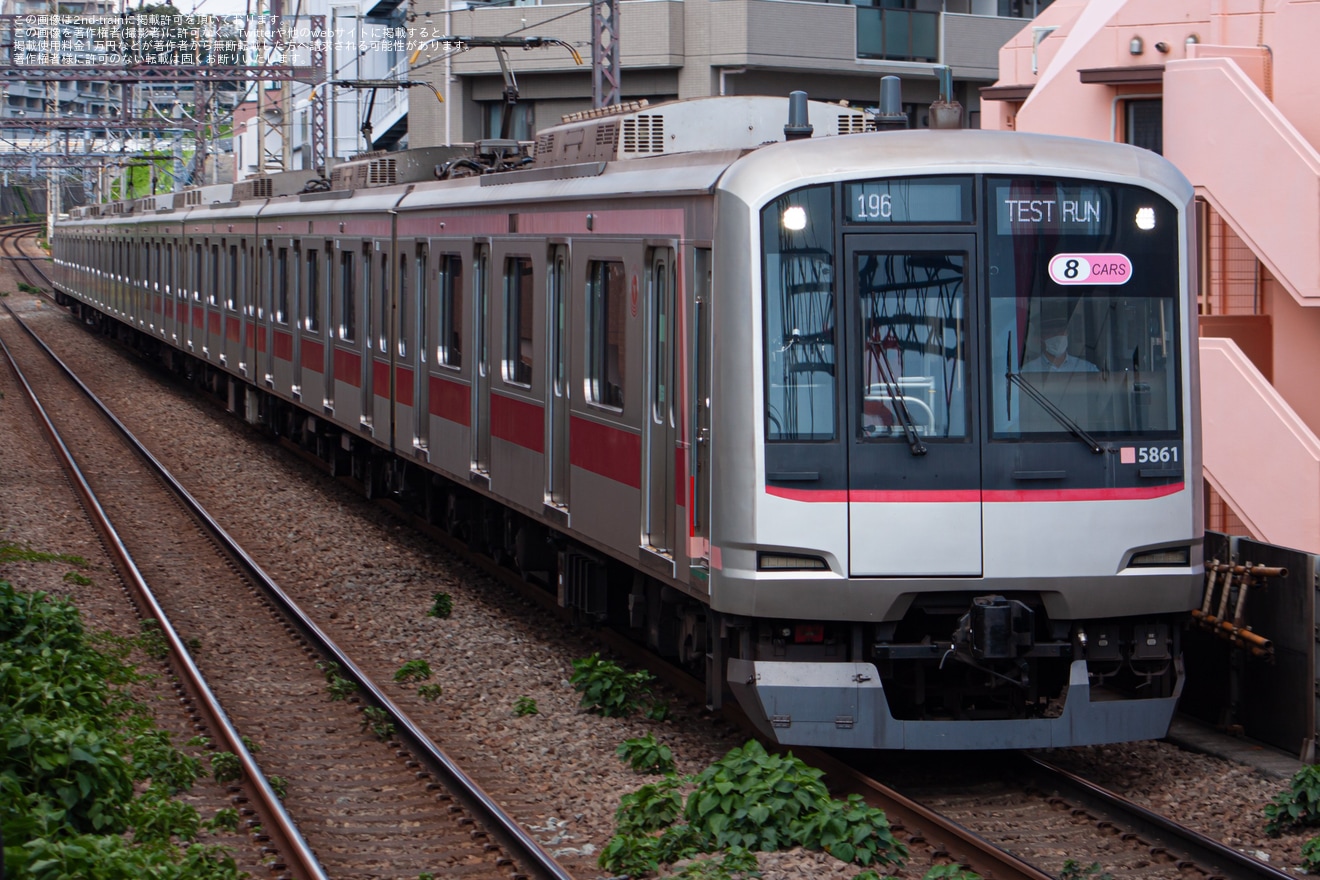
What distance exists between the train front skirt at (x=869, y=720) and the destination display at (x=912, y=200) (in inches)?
75.3

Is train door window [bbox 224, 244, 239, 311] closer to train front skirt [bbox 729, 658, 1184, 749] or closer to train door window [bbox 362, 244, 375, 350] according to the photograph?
train door window [bbox 362, 244, 375, 350]

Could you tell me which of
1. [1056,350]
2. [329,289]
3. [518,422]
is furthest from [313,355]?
[1056,350]

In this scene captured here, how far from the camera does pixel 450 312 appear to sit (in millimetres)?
12844

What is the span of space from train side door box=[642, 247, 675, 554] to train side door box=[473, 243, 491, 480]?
331 cm

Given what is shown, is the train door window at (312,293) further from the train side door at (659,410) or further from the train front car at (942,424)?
the train front car at (942,424)

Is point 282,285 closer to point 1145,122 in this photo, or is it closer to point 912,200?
point 1145,122

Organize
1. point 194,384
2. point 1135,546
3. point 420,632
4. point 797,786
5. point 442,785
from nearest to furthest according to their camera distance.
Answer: point 797,786 → point 1135,546 → point 442,785 → point 420,632 → point 194,384

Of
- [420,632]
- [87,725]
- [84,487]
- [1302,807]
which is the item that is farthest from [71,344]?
[1302,807]

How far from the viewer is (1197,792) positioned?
7754mm

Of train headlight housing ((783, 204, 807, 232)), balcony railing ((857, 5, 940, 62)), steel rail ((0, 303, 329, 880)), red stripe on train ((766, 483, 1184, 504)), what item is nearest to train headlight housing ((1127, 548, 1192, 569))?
red stripe on train ((766, 483, 1184, 504))

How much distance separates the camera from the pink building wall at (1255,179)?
11.9 metres

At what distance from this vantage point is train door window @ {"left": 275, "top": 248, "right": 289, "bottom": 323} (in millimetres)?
19484

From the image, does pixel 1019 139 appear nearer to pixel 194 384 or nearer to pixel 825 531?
pixel 825 531

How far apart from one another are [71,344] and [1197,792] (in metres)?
36.0
